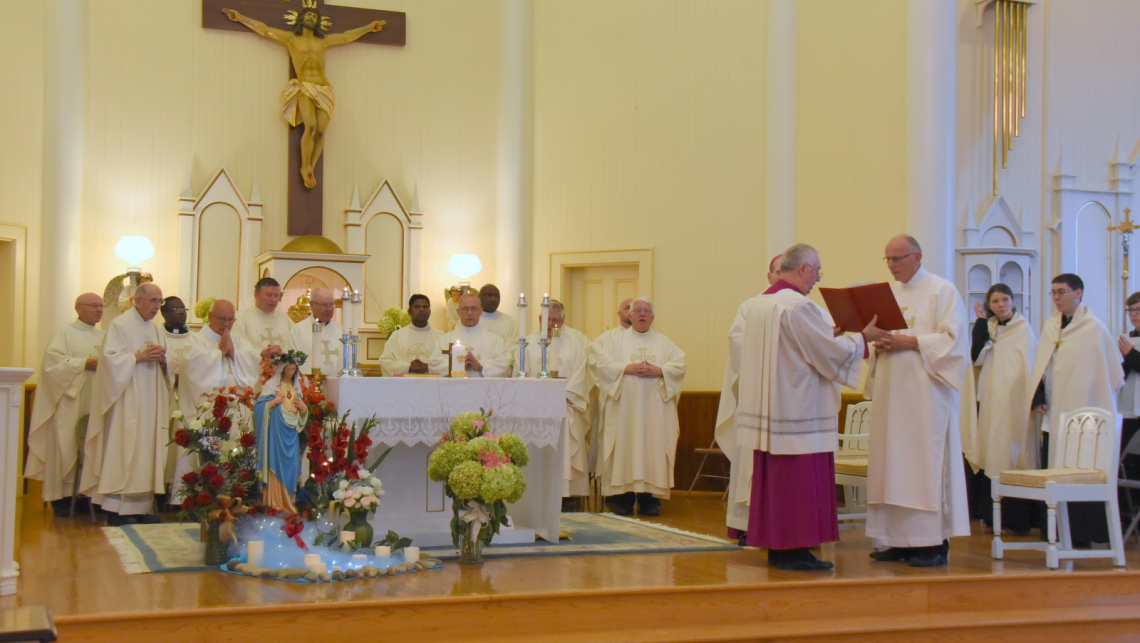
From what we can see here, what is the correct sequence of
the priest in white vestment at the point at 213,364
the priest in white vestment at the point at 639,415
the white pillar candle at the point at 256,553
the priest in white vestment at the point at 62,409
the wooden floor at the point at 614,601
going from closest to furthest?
1. the wooden floor at the point at 614,601
2. the white pillar candle at the point at 256,553
3. the priest in white vestment at the point at 213,364
4. the priest in white vestment at the point at 62,409
5. the priest in white vestment at the point at 639,415

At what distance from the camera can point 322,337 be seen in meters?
6.79

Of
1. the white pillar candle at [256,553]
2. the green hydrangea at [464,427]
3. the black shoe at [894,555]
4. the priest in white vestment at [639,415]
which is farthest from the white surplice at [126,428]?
the black shoe at [894,555]

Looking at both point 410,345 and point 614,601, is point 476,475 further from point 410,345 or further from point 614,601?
point 410,345

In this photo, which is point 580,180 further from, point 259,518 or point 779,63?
point 259,518

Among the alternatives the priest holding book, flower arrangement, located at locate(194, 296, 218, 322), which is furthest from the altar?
flower arrangement, located at locate(194, 296, 218, 322)

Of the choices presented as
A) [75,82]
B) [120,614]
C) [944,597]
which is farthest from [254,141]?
[944,597]

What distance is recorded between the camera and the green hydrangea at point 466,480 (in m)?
5.40

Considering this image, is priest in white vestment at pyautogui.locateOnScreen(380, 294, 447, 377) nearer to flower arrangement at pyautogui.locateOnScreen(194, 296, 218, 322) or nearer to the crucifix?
flower arrangement at pyautogui.locateOnScreen(194, 296, 218, 322)

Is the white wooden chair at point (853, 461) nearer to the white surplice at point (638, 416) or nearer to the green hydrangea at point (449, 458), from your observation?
the white surplice at point (638, 416)

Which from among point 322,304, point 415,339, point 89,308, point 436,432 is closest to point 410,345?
point 415,339

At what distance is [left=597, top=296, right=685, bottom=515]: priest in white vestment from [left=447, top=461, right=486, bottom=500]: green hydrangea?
3000 millimetres

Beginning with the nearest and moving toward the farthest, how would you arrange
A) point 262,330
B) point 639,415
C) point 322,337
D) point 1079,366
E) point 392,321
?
point 322,337
point 1079,366
point 262,330
point 639,415
point 392,321

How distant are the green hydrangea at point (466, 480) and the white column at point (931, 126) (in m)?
5.20

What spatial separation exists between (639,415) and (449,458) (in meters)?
3.11
